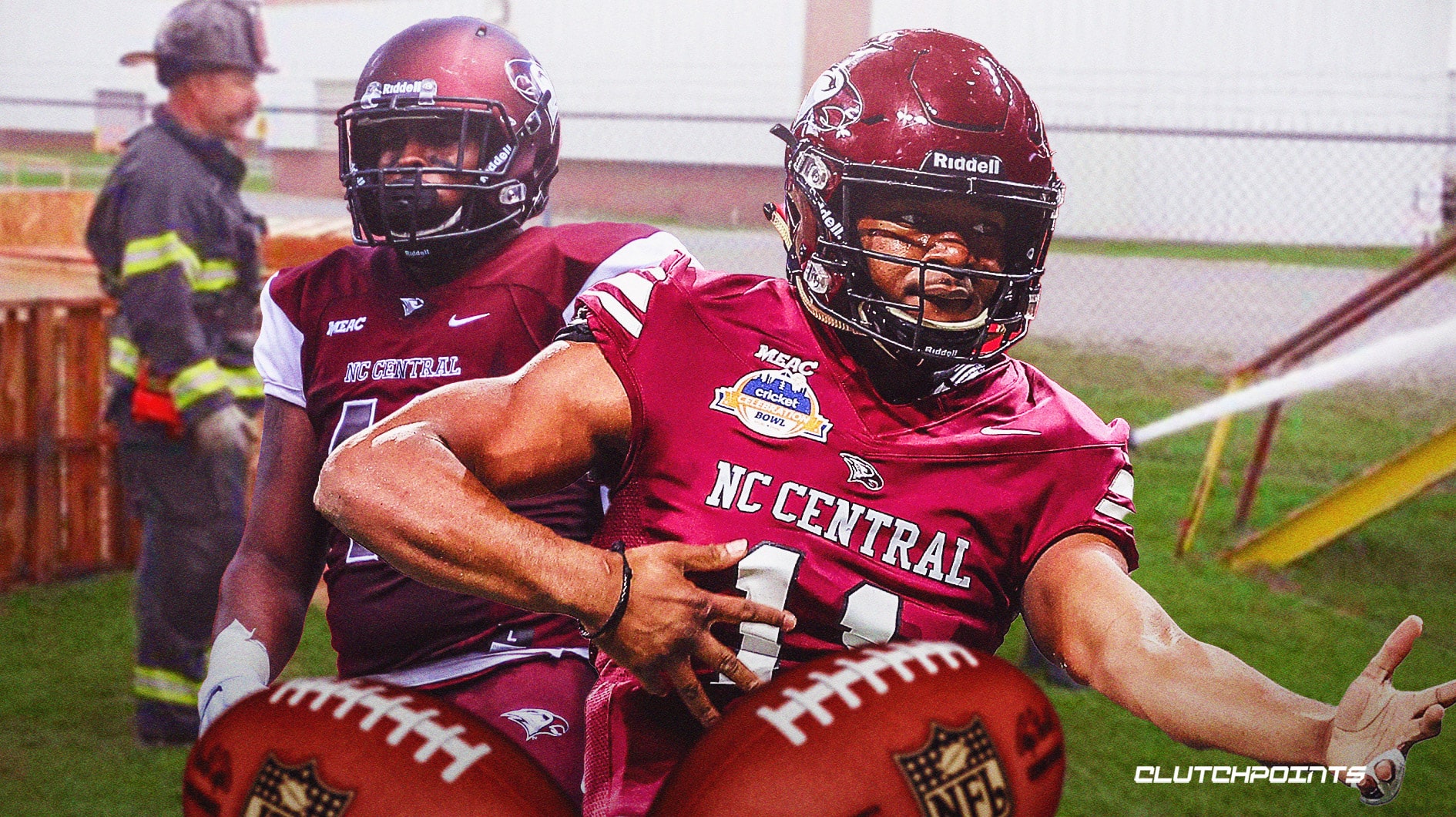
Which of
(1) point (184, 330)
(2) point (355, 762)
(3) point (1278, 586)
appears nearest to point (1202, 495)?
(3) point (1278, 586)

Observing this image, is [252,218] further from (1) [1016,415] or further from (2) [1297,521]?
(2) [1297,521]

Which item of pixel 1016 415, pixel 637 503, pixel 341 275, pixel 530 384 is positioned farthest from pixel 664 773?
pixel 341 275

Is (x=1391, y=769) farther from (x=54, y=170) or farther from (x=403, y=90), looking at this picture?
(x=54, y=170)

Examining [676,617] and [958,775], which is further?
[676,617]

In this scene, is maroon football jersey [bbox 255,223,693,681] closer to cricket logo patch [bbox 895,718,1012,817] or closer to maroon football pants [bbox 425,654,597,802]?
maroon football pants [bbox 425,654,597,802]

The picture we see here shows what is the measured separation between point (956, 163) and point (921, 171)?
0.13ft

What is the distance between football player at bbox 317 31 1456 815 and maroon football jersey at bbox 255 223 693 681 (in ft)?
0.94

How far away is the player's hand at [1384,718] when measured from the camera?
1.15 metres

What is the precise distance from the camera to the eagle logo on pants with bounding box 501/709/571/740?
5.48 ft

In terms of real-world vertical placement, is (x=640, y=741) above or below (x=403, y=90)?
below

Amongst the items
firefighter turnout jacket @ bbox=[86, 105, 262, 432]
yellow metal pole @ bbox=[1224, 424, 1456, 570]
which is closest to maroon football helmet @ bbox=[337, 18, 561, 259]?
firefighter turnout jacket @ bbox=[86, 105, 262, 432]

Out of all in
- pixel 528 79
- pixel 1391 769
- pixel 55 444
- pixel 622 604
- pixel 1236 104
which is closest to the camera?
pixel 1391 769

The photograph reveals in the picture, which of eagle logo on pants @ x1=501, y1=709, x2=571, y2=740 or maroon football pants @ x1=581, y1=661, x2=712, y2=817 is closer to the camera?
maroon football pants @ x1=581, y1=661, x2=712, y2=817

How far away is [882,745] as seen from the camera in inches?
46.2
